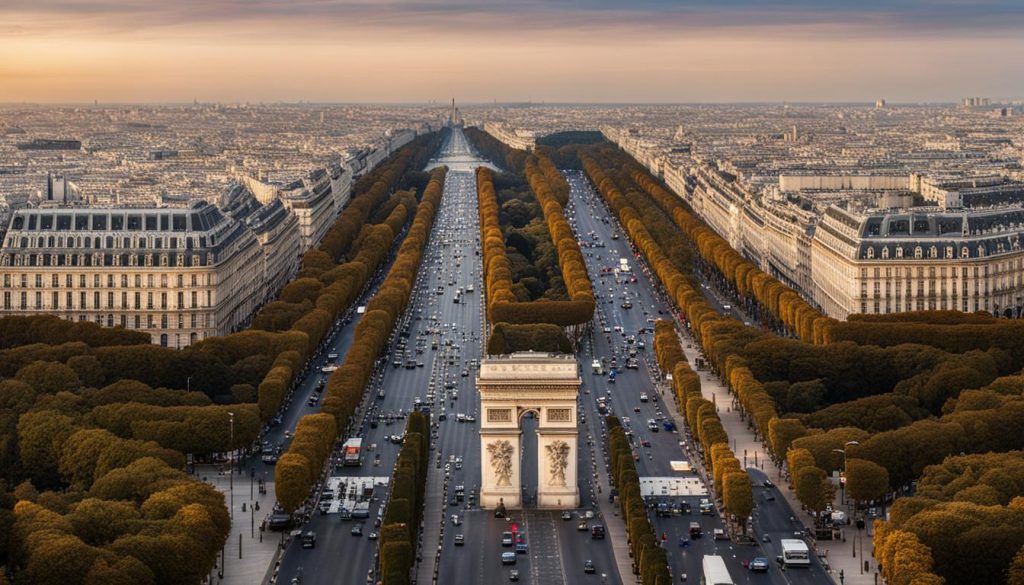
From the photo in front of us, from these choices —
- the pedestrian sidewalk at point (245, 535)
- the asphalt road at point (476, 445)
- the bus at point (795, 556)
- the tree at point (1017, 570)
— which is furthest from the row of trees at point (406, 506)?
the tree at point (1017, 570)

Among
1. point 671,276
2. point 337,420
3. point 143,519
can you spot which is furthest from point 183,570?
point 671,276

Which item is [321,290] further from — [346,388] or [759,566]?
[759,566]

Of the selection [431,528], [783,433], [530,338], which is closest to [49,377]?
[431,528]

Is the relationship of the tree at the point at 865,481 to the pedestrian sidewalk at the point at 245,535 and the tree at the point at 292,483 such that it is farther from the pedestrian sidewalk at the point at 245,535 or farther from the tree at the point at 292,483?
the pedestrian sidewalk at the point at 245,535

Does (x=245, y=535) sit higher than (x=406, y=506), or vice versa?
(x=406, y=506)

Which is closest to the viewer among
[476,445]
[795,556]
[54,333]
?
[795,556]

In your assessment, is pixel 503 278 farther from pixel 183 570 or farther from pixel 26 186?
pixel 183 570

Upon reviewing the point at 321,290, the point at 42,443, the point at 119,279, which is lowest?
the point at 42,443

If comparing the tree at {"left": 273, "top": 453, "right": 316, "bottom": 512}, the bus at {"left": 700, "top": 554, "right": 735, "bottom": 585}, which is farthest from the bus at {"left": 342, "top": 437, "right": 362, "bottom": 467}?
the bus at {"left": 700, "top": 554, "right": 735, "bottom": 585}
